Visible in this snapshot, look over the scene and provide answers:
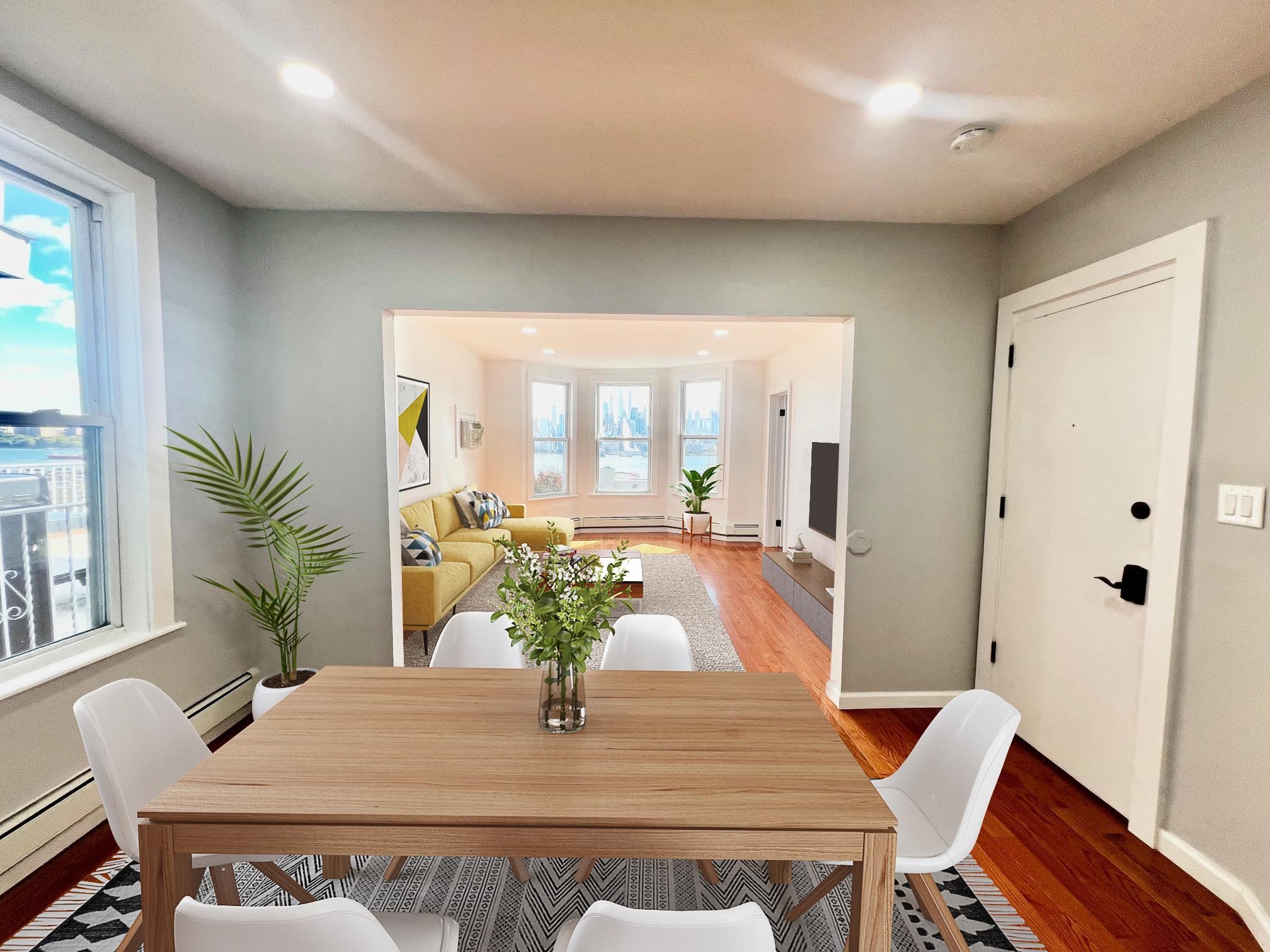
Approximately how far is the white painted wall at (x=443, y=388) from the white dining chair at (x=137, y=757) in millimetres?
3310

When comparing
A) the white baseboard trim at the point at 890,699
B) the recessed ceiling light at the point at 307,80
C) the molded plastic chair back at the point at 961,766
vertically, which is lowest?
the white baseboard trim at the point at 890,699

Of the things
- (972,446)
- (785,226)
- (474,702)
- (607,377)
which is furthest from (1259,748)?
(607,377)

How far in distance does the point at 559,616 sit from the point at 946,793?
114 centimetres

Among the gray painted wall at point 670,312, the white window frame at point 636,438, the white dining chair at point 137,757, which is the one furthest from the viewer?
the white window frame at point 636,438

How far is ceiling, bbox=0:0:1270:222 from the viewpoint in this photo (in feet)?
4.91

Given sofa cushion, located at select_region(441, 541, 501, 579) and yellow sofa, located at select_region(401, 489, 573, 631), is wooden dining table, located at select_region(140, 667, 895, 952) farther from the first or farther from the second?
sofa cushion, located at select_region(441, 541, 501, 579)

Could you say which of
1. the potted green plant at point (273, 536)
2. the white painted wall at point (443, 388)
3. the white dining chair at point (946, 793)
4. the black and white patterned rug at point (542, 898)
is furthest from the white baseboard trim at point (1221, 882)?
the white painted wall at point (443, 388)

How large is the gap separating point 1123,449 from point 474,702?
244cm

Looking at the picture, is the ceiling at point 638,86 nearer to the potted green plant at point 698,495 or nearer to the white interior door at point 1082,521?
the white interior door at point 1082,521

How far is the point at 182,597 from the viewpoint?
2506mm

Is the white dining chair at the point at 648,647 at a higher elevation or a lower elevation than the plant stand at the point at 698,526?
higher

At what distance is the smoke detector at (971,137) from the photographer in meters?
2.02

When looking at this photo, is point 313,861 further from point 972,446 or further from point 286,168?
point 972,446

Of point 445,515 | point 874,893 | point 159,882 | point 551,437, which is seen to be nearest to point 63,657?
point 159,882
